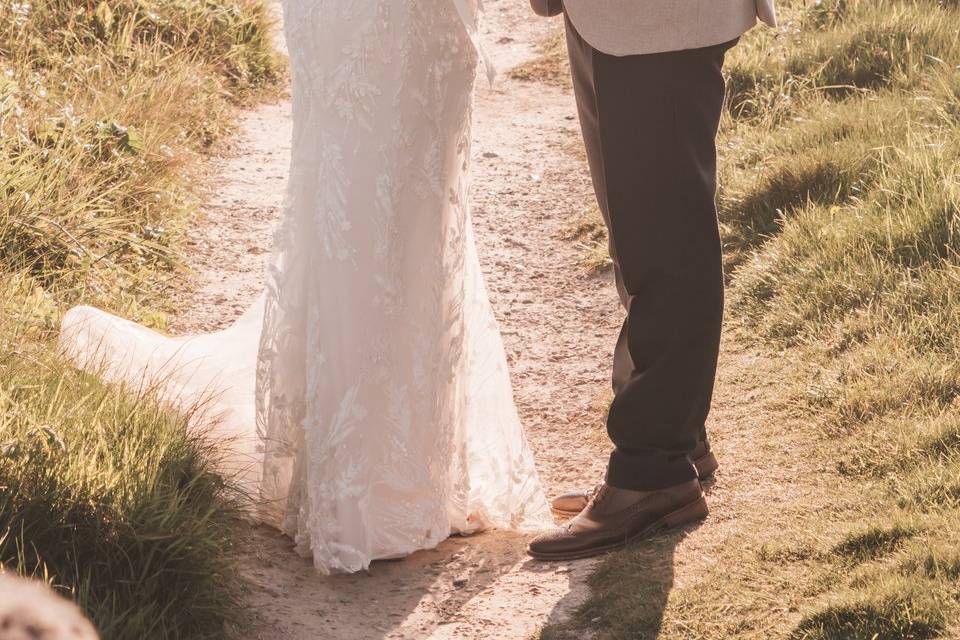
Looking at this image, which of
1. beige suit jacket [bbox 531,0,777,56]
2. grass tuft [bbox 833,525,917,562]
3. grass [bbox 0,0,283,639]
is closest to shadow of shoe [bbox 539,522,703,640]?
grass tuft [bbox 833,525,917,562]

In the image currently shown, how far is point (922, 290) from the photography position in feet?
12.0

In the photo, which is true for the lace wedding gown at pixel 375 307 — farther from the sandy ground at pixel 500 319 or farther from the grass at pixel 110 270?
the grass at pixel 110 270

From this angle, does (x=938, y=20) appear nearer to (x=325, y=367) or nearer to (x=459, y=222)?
(x=459, y=222)

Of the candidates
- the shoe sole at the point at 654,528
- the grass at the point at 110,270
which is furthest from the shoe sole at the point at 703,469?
the grass at the point at 110,270

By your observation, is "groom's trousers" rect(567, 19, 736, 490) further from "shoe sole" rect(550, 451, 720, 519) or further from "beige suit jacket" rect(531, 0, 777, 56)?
"shoe sole" rect(550, 451, 720, 519)

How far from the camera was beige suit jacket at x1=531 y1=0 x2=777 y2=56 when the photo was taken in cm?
253

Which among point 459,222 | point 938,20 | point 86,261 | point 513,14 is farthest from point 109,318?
point 513,14

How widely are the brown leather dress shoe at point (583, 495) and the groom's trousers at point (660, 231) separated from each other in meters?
0.26

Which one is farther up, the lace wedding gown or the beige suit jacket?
the beige suit jacket

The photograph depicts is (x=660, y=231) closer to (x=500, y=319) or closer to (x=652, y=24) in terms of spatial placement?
(x=652, y=24)

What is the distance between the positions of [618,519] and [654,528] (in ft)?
0.34

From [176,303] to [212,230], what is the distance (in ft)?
2.42

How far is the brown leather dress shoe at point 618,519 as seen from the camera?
2.89 meters

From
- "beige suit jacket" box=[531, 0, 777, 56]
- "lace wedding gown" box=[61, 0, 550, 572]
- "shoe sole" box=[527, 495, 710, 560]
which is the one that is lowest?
"shoe sole" box=[527, 495, 710, 560]
